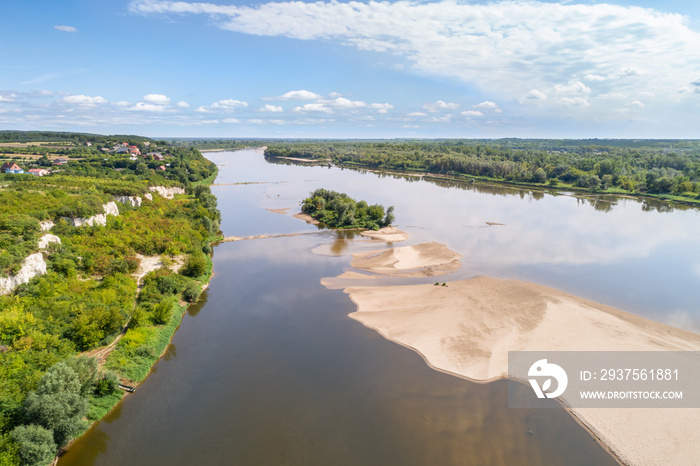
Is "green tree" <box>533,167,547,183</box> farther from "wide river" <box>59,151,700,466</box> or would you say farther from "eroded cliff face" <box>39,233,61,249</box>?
"eroded cliff face" <box>39,233,61,249</box>

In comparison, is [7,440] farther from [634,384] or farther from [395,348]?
[634,384]

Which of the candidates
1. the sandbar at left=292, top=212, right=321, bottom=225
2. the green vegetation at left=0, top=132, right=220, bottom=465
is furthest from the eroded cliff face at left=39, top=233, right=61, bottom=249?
the sandbar at left=292, top=212, right=321, bottom=225

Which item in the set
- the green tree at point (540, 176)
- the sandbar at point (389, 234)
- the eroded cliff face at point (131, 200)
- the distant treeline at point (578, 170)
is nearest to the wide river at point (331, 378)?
the sandbar at point (389, 234)

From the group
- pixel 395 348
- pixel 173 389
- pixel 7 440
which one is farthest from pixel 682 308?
pixel 7 440

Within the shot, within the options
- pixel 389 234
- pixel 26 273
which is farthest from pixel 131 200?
pixel 389 234

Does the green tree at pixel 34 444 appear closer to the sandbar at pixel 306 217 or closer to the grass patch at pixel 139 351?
the grass patch at pixel 139 351

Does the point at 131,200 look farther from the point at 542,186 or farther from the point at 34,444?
the point at 542,186
